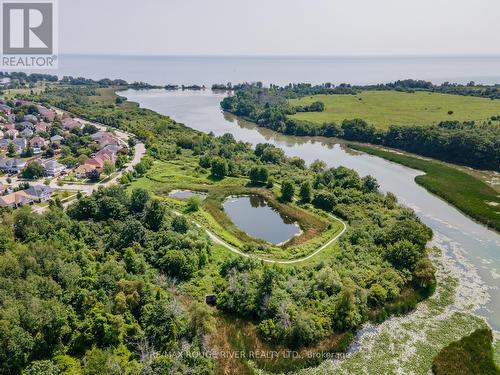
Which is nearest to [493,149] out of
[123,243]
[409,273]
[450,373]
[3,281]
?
[409,273]

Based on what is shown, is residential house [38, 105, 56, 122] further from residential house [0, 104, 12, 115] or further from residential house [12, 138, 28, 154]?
residential house [12, 138, 28, 154]

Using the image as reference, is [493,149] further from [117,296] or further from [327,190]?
[117,296]

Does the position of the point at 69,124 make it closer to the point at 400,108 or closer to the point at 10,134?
the point at 10,134

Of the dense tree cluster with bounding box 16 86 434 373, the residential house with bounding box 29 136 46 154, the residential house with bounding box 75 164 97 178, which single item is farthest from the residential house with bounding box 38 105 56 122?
the dense tree cluster with bounding box 16 86 434 373

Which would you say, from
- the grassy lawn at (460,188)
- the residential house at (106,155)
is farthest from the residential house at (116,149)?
the grassy lawn at (460,188)

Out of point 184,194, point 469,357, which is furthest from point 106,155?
point 469,357

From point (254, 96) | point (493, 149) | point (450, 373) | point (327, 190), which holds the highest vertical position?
point (254, 96)
